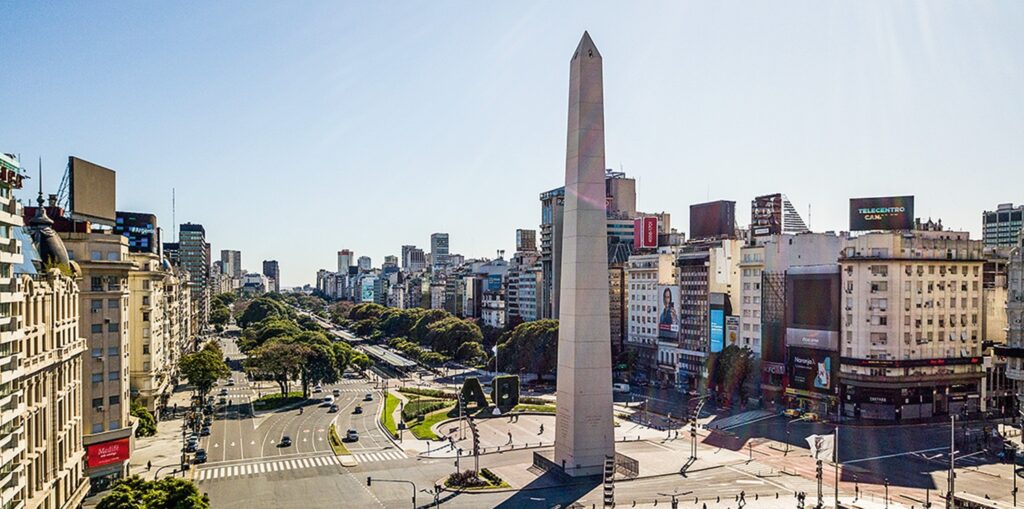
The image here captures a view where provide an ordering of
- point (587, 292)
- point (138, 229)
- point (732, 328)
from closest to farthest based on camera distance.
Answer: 1. point (587, 292)
2. point (732, 328)
3. point (138, 229)

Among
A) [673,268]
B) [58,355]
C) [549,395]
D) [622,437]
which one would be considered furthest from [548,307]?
[58,355]

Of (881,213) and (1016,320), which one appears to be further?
(881,213)

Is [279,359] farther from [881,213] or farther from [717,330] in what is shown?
[881,213]

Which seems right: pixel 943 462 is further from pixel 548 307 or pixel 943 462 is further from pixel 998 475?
pixel 548 307

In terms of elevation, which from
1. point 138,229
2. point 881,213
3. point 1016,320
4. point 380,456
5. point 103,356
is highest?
point 881,213

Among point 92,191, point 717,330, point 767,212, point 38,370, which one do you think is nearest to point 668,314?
point 717,330

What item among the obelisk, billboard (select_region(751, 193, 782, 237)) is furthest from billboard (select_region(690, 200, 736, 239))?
the obelisk
